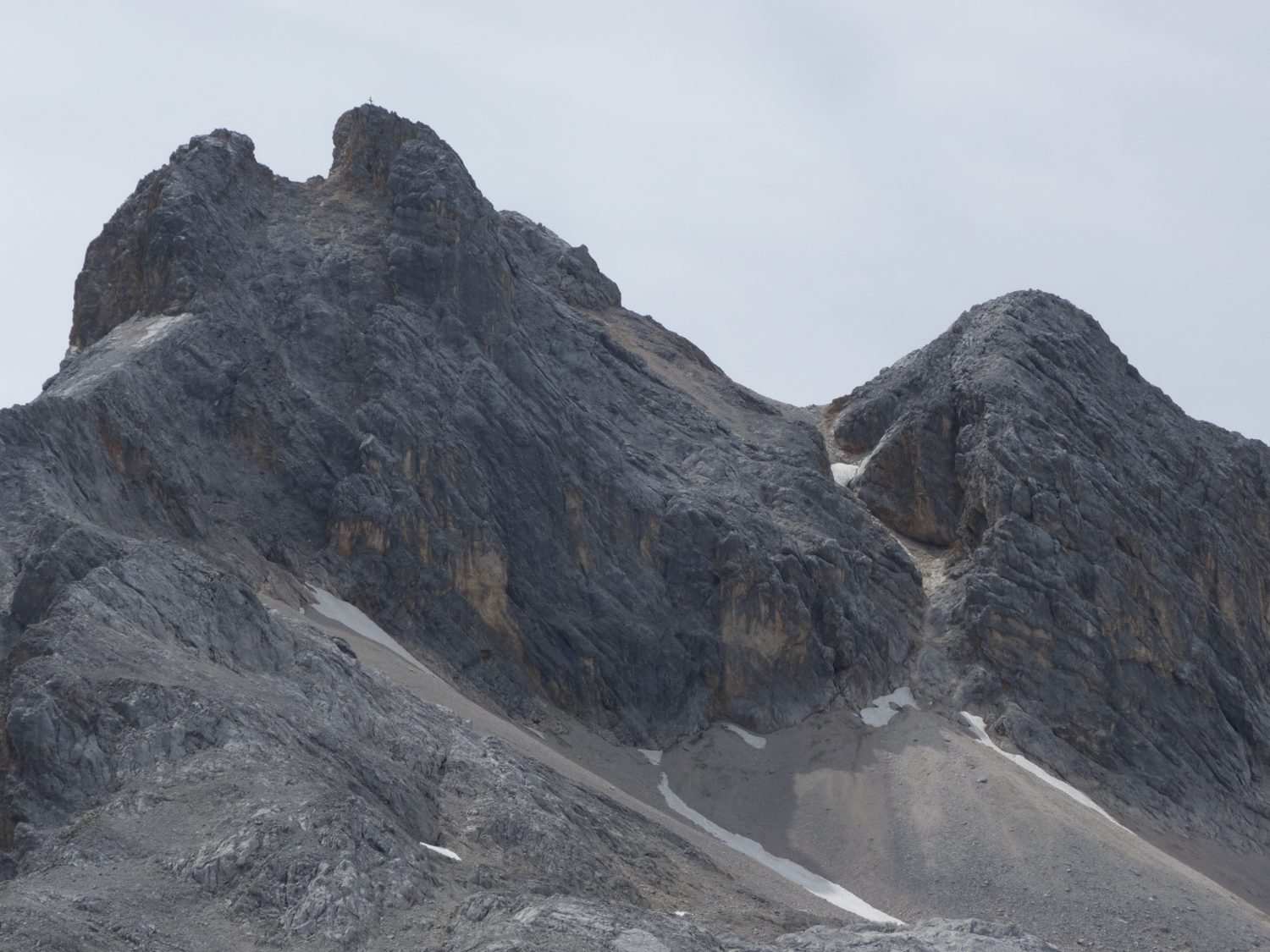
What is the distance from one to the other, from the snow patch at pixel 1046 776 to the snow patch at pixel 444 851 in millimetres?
33556

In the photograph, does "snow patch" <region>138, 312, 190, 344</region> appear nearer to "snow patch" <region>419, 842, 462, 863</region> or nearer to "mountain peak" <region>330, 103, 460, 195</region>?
"mountain peak" <region>330, 103, 460, 195</region>

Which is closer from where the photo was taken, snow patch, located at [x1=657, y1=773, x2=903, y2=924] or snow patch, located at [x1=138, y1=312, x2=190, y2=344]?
snow patch, located at [x1=657, y1=773, x2=903, y2=924]

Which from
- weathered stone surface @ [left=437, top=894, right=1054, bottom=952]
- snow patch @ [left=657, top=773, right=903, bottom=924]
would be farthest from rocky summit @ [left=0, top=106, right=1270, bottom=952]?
snow patch @ [left=657, top=773, right=903, bottom=924]

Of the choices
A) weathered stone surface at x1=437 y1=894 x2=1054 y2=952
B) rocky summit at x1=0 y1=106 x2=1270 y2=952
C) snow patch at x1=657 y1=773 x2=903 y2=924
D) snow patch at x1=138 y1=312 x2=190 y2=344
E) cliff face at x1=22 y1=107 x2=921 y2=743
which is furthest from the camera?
snow patch at x1=138 y1=312 x2=190 y2=344

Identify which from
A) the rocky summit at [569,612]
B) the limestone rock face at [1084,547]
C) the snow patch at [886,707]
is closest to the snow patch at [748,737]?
the rocky summit at [569,612]

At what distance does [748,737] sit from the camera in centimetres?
6191

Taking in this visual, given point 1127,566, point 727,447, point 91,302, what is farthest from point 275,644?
point 1127,566

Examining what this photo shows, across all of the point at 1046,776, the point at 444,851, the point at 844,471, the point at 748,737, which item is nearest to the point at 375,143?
the point at 844,471

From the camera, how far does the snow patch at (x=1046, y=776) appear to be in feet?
199

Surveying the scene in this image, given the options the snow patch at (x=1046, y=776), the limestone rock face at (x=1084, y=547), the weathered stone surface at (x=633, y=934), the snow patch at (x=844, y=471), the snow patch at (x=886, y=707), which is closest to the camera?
the weathered stone surface at (x=633, y=934)

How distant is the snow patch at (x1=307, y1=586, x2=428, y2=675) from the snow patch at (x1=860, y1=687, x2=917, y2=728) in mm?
19018

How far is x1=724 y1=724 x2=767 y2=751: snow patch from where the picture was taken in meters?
61.4

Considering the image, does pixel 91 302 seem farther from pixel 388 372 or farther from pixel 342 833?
pixel 342 833

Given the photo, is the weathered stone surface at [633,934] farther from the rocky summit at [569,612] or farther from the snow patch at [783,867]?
the snow patch at [783,867]
